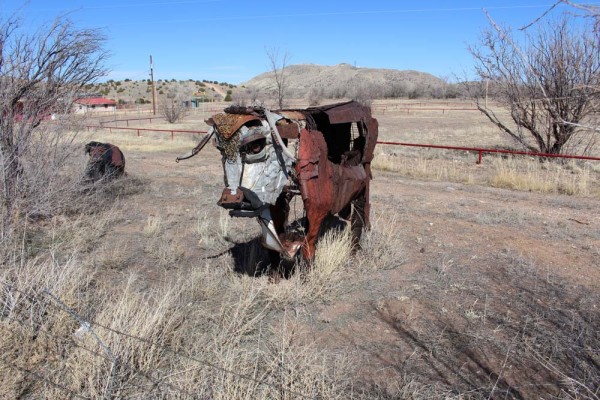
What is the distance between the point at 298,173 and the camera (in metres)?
4.45

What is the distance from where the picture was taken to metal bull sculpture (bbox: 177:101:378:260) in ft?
13.0

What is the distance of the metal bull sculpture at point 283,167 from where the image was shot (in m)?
3.95

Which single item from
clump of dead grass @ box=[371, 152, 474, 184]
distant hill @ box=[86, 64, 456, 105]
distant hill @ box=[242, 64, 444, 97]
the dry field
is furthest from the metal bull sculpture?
distant hill @ box=[242, 64, 444, 97]

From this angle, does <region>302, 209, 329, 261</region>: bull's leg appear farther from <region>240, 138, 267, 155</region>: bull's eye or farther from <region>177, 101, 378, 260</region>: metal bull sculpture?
<region>240, 138, 267, 155</region>: bull's eye

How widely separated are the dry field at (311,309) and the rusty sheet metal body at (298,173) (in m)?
0.56

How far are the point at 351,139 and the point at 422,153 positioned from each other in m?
10.7

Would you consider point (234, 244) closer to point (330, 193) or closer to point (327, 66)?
point (330, 193)

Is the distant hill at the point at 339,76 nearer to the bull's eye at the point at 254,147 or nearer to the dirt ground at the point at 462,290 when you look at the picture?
the dirt ground at the point at 462,290

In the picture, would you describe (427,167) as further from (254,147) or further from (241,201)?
(241,201)

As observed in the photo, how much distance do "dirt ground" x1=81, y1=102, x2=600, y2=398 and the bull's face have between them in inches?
52.1

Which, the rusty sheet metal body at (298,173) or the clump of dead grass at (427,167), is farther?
the clump of dead grass at (427,167)

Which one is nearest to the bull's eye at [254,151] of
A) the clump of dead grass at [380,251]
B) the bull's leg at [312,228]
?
the bull's leg at [312,228]

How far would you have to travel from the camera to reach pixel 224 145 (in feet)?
13.1

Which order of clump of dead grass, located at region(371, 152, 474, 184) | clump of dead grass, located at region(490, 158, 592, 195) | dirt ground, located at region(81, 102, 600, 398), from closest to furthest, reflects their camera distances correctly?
dirt ground, located at region(81, 102, 600, 398), clump of dead grass, located at region(490, 158, 592, 195), clump of dead grass, located at region(371, 152, 474, 184)
